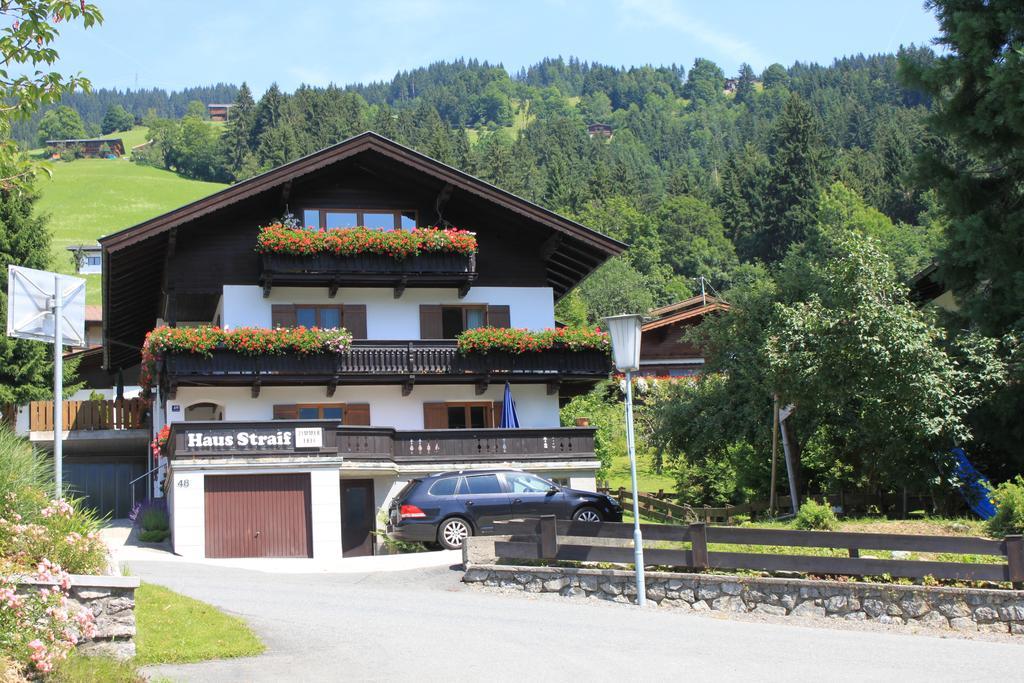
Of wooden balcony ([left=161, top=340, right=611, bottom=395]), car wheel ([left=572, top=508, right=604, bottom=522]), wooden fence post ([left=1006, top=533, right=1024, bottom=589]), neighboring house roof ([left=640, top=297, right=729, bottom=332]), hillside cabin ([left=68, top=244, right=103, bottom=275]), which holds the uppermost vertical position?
hillside cabin ([left=68, top=244, right=103, bottom=275])

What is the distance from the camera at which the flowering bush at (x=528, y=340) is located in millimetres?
33500

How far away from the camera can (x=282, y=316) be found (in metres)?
34.0

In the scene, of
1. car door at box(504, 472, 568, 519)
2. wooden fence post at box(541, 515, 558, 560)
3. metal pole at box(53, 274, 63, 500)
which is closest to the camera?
metal pole at box(53, 274, 63, 500)

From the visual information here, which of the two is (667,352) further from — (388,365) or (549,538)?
(549,538)

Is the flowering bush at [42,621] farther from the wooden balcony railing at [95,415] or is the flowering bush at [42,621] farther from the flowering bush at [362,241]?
the wooden balcony railing at [95,415]

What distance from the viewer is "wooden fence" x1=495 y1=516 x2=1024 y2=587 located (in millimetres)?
15469

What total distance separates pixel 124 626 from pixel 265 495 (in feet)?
52.9

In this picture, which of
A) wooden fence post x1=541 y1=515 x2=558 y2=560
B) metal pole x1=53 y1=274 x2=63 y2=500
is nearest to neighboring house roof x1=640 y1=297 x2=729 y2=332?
wooden fence post x1=541 y1=515 x2=558 y2=560

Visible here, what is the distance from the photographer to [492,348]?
110 ft

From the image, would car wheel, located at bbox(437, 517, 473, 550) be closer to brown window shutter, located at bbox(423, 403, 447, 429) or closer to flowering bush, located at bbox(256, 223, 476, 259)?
brown window shutter, located at bbox(423, 403, 447, 429)

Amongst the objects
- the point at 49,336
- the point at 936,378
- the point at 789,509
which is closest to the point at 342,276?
the point at 789,509

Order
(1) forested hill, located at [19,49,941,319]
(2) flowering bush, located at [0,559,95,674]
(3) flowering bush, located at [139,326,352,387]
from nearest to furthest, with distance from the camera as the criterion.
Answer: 1. (2) flowering bush, located at [0,559,95,674]
2. (3) flowering bush, located at [139,326,352,387]
3. (1) forested hill, located at [19,49,941,319]

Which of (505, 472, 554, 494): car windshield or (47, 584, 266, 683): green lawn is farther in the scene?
(505, 472, 554, 494): car windshield

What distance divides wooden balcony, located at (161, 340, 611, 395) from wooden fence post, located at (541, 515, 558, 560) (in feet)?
46.5
